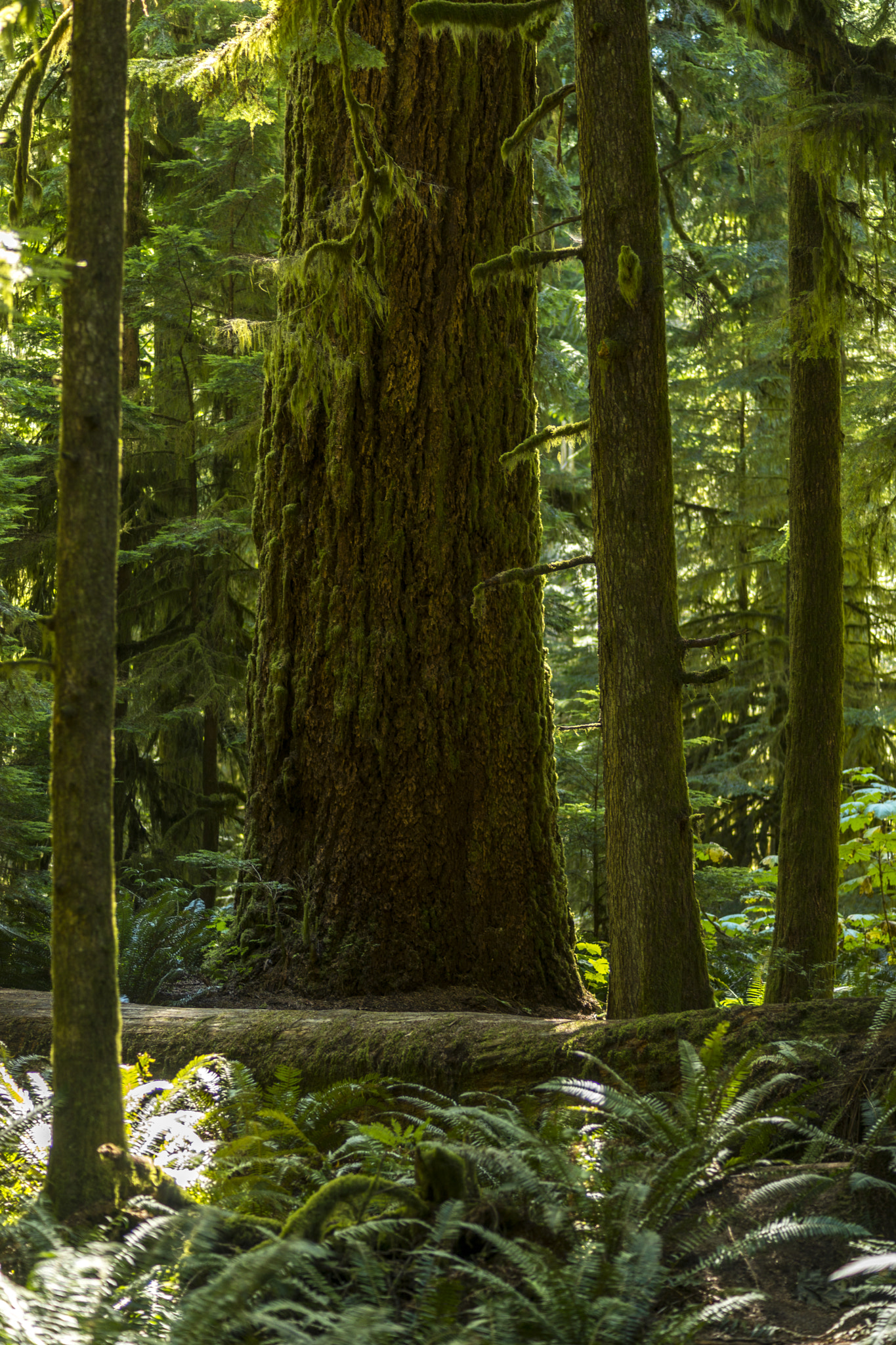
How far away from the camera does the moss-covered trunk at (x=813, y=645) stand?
6.54m

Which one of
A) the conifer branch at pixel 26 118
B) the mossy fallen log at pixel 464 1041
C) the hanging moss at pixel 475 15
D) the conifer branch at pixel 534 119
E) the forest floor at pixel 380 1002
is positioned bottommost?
the forest floor at pixel 380 1002

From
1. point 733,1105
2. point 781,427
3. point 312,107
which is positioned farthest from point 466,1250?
point 781,427

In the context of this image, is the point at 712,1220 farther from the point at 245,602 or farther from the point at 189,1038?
the point at 245,602

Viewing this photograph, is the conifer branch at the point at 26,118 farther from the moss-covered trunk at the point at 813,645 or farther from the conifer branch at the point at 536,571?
the moss-covered trunk at the point at 813,645

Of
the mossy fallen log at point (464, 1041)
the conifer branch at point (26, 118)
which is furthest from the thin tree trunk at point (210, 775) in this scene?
the conifer branch at point (26, 118)

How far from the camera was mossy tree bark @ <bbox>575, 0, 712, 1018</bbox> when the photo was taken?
4.74m

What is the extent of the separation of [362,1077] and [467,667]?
261 centimetres

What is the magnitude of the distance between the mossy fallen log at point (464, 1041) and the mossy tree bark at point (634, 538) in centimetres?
72

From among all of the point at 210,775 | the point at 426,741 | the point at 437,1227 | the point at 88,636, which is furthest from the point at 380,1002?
the point at 210,775

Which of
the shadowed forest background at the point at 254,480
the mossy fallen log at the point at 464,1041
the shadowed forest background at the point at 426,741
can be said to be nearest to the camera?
the shadowed forest background at the point at 426,741

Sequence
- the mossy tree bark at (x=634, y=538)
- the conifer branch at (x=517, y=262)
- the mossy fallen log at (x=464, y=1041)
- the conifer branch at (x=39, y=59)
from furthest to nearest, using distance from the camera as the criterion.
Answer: the conifer branch at (x=517, y=262) < the mossy tree bark at (x=634, y=538) < the conifer branch at (x=39, y=59) < the mossy fallen log at (x=464, y=1041)

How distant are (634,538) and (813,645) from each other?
241 centimetres

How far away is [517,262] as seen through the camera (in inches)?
206

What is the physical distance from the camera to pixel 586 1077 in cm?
374
